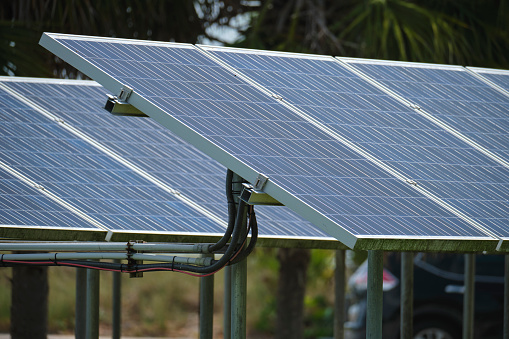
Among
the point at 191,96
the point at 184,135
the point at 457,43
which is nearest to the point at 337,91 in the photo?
the point at 191,96

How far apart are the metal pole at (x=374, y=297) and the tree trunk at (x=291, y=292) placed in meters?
6.39

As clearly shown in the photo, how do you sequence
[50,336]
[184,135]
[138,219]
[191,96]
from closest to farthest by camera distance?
[184,135] → [191,96] → [138,219] → [50,336]

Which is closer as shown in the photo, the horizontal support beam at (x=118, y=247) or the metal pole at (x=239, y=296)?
the metal pole at (x=239, y=296)

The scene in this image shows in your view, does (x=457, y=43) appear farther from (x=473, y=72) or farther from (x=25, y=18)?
(x=25, y=18)

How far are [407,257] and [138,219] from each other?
274 centimetres

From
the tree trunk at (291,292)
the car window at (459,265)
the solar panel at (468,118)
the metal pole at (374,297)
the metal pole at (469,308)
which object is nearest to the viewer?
the metal pole at (374,297)

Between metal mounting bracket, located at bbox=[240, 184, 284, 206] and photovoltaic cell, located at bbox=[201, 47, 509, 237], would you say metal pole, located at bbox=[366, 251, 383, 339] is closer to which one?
photovoltaic cell, located at bbox=[201, 47, 509, 237]

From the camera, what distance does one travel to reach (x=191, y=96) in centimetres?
450

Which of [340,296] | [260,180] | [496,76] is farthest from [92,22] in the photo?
[260,180]

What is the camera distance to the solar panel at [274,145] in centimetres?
390

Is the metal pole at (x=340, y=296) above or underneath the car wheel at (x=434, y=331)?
above

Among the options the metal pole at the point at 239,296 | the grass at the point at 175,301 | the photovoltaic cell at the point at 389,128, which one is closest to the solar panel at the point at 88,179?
the photovoltaic cell at the point at 389,128

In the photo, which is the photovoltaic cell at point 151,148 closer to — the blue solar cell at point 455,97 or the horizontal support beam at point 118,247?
the horizontal support beam at point 118,247

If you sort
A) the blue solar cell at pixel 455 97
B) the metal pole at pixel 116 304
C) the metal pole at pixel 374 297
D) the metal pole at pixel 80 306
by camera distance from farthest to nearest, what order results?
1. the metal pole at pixel 116 304
2. the metal pole at pixel 80 306
3. the blue solar cell at pixel 455 97
4. the metal pole at pixel 374 297
